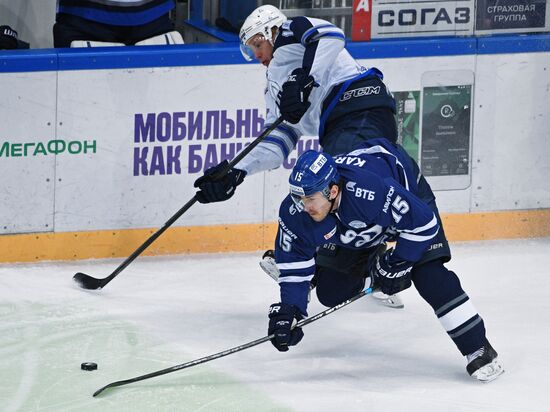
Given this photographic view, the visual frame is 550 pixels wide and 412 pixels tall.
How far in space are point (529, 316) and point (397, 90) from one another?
1394mm

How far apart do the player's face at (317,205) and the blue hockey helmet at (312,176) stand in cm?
2

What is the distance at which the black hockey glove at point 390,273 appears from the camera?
460 cm

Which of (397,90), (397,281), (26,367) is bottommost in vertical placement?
(26,367)

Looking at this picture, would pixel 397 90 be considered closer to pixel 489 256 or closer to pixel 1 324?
pixel 489 256

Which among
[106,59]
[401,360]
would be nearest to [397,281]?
[401,360]

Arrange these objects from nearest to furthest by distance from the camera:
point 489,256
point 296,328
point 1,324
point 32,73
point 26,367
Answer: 1. point 296,328
2. point 26,367
3. point 1,324
4. point 32,73
5. point 489,256

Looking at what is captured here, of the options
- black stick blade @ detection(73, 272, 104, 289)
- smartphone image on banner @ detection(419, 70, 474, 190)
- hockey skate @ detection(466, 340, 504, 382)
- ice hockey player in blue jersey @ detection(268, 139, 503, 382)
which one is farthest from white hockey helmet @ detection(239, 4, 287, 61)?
hockey skate @ detection(466, 340, 504, 382)

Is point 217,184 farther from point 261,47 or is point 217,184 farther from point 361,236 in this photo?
point 361,236

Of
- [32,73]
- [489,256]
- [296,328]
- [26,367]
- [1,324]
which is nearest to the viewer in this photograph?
[296,328]

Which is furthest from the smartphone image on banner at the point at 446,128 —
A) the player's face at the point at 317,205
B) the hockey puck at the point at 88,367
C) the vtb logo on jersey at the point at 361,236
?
the hockey puck at the point at 88,367

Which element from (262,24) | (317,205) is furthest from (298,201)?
(262,24)

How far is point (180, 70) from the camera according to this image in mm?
6082

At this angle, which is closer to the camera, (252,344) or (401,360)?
(252,344)

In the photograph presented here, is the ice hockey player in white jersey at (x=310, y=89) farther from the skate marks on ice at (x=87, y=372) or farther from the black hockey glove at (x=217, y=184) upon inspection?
the skate marks on ice at (x=87, y=372)
